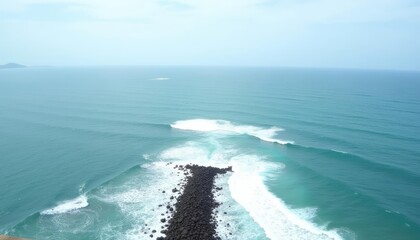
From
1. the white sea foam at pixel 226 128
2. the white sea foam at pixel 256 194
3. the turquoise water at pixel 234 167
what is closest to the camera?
the white sea foam at pixel 256 194

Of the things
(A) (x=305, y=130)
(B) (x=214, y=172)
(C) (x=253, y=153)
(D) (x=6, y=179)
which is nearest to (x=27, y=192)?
(D) (x=6, y=179)

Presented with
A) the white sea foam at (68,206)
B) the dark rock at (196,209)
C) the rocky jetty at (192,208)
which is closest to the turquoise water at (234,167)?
the white sea foam at (68,206)

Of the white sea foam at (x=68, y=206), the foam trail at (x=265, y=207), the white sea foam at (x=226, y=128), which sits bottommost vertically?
the white sea foam at (x=68, y=206)

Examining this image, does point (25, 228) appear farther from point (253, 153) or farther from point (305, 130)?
point (305, 130)

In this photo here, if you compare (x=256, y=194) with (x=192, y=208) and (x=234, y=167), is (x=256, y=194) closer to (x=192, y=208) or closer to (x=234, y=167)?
(x=234, y=167)

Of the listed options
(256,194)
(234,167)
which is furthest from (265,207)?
(234,167)

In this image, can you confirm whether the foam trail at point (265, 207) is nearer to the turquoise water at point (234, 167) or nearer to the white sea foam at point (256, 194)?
the white sea foam at point (256, 194)

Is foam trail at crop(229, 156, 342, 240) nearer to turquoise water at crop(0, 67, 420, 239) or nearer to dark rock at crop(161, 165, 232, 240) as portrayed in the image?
turquoise water at crop(0, 67, 420, 239)

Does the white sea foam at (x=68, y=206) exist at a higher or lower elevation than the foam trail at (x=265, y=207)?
lower
